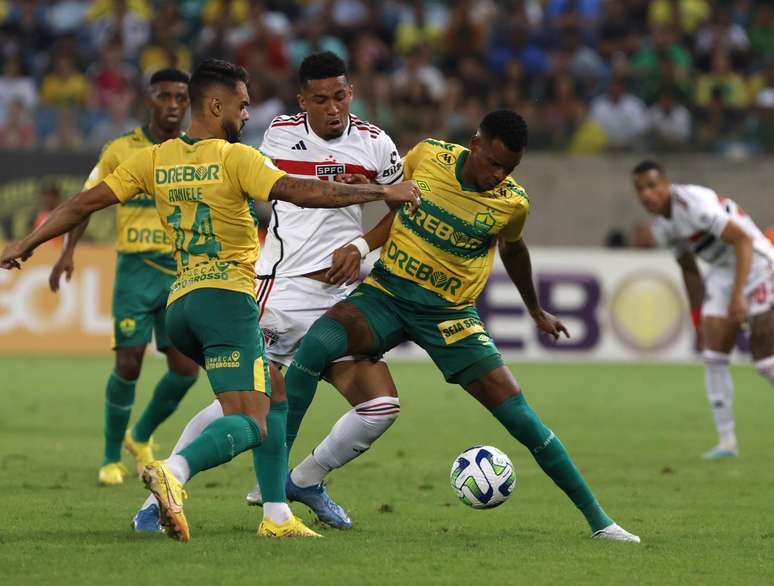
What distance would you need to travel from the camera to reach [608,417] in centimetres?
1410

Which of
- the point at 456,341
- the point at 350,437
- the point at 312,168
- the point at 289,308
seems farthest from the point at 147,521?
the point at 312,168

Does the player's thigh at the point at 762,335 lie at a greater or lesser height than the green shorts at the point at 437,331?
lesser

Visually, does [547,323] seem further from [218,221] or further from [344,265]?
[218,221]

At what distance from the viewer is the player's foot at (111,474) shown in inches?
365

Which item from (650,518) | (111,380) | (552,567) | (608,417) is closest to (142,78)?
(608,417)

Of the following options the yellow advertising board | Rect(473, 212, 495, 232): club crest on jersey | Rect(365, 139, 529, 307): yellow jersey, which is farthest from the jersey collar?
the yellow advertising board

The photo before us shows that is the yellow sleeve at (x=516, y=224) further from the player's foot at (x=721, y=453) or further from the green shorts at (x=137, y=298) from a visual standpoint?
the player's foot at (x=721, y=453)

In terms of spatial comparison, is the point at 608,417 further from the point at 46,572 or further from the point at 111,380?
the point at 46,572

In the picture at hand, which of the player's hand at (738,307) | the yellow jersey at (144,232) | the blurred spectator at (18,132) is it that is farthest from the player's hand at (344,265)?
the blurred spectator at (18,132)

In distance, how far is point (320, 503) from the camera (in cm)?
755

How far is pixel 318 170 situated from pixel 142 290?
2.49 metres

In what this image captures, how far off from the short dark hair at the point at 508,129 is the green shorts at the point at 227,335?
1.50 m

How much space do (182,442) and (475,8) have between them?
696 inches

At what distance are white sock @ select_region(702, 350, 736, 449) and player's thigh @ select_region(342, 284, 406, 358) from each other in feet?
15.5
